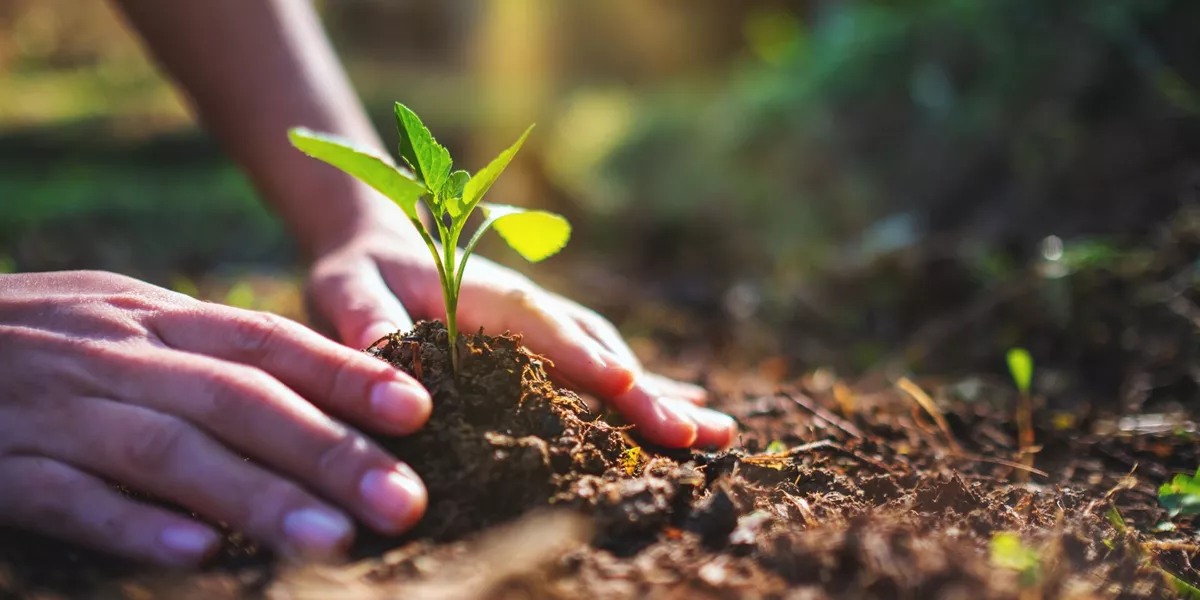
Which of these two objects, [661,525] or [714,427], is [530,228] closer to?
[661,525]

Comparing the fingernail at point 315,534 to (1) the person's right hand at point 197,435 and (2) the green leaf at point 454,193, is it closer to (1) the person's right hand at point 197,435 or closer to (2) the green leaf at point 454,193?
(1) the person's right hand at point 197,435

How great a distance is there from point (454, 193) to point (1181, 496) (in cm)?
144

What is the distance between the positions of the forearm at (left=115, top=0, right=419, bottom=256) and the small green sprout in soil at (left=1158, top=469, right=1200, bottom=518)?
78.7 inches

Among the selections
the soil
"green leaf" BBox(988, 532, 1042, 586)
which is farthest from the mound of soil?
"green leaf" BBox(988, 532, 1042, 586)

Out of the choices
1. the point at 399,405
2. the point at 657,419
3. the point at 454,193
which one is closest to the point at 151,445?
the point at 399,405

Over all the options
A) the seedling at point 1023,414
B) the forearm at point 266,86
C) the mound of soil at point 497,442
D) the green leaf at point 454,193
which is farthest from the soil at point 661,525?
the forearm at point 266,86

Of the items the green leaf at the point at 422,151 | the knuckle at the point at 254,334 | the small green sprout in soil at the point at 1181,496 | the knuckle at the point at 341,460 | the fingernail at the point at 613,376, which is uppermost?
the green leaf at the point at 422,151

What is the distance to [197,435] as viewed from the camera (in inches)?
44.8

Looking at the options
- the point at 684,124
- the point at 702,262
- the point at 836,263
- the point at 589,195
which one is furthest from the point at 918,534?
the point at 589,195

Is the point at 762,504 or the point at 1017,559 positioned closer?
the point at 1017,559

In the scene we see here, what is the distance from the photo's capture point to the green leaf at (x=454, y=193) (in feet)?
4.14

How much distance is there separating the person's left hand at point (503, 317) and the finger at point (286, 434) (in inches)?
15.1

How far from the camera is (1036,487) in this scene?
1542 mm

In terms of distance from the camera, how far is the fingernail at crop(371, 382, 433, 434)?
1.15 meters
